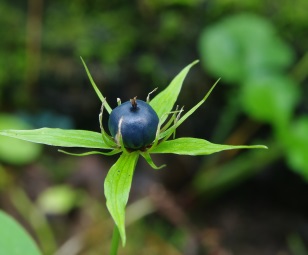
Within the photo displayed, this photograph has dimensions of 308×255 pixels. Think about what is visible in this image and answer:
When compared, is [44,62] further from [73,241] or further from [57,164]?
[73,241]

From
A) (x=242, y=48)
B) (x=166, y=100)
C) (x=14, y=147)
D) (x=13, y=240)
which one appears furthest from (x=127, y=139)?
(x=242, y=48)

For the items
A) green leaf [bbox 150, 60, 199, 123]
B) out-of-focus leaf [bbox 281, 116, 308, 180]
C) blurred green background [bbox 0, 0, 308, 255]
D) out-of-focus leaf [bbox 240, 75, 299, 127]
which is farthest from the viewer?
blurred green background [bbox 0, 0, 308, 255]

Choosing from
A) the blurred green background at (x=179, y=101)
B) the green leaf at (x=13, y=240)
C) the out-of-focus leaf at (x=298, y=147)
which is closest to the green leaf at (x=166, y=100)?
the green leaf at (x=13, y=240)

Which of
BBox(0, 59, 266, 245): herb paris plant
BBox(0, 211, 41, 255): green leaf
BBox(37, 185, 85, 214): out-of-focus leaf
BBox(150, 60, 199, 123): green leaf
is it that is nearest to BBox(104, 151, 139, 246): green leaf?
BBox(0, 59, 266, 245): herb paris plant

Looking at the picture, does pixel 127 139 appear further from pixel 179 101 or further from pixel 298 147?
pixel 179 101

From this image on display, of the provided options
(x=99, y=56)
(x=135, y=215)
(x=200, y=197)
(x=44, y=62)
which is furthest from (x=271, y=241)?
(x=44, y=62)

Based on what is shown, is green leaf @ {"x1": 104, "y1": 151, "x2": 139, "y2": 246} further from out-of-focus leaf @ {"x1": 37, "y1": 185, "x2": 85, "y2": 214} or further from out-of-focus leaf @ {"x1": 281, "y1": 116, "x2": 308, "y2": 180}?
out-of-focus leaf @ {"x1": 37, "y1": 185, "x2": 85, "y2": 214}
